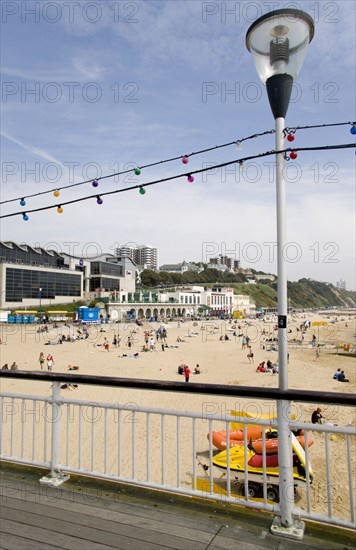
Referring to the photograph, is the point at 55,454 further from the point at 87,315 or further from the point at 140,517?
the point at 87,315

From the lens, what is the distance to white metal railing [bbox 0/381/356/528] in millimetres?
3131

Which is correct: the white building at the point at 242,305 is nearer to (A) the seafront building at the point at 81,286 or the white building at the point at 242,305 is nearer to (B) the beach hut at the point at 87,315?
(A) the seafront building at the point at 81,286

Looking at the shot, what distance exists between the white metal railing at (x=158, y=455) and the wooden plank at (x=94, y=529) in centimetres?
50

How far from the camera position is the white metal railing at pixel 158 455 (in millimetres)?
3131

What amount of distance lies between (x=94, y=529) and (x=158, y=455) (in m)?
7.86

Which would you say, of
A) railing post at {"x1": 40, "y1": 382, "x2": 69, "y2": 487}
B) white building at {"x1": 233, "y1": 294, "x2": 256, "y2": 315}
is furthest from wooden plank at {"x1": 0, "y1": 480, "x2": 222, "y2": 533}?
white building at {"x1": 233, "y1": 294, "x2": 256, "y2": 315}

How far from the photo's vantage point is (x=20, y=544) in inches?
103

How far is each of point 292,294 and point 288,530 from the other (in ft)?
627

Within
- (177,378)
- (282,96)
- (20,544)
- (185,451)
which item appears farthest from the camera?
(177,378)

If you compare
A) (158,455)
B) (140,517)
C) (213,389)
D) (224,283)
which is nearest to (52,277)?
(158,455)

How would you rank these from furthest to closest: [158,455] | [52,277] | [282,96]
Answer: [52,277] < [158,455] < [282,96]

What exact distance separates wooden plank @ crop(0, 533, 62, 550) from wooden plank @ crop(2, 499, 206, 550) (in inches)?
7.0

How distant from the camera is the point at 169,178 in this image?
4328 millimetres

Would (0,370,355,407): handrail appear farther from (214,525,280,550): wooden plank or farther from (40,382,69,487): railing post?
(214,525,280,550): wooden plank
